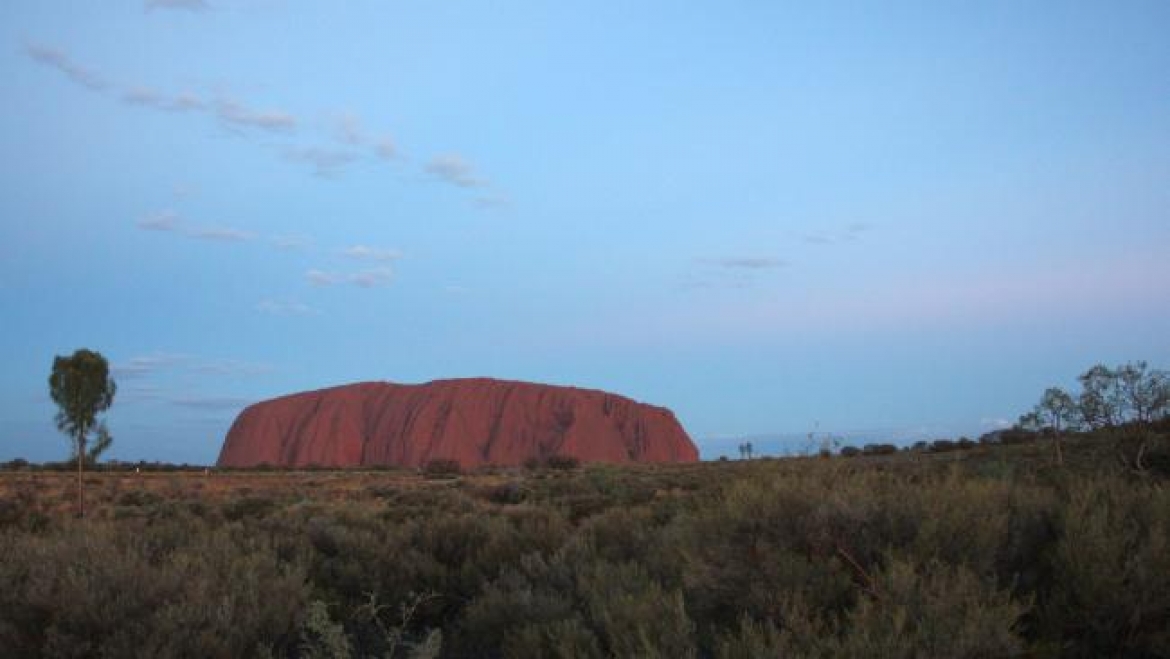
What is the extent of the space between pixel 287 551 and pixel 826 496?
5877 mm

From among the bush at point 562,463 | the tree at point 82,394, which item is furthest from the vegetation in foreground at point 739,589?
the bush at point 562,463

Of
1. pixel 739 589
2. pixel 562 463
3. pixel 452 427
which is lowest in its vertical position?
pixel 562 463

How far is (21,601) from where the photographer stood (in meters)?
5.50

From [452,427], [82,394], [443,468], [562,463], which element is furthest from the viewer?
[452,427]

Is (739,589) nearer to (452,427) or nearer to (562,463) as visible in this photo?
(562,463)

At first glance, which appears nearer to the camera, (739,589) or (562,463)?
(739,589)

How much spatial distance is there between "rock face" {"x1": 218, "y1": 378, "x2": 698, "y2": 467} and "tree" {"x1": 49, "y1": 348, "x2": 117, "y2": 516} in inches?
2552

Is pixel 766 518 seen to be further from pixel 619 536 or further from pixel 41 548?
pixel 41 548

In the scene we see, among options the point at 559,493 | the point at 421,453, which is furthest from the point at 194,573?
the point at 421,453

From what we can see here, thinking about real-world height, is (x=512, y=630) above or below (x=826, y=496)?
below

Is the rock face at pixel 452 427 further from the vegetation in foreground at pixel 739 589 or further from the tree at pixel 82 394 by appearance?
the vegetation in foreground at pixel 739 589

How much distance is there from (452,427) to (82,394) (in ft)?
230

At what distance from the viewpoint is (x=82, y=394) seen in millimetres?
26547

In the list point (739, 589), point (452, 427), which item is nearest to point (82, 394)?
point (739, 589)
